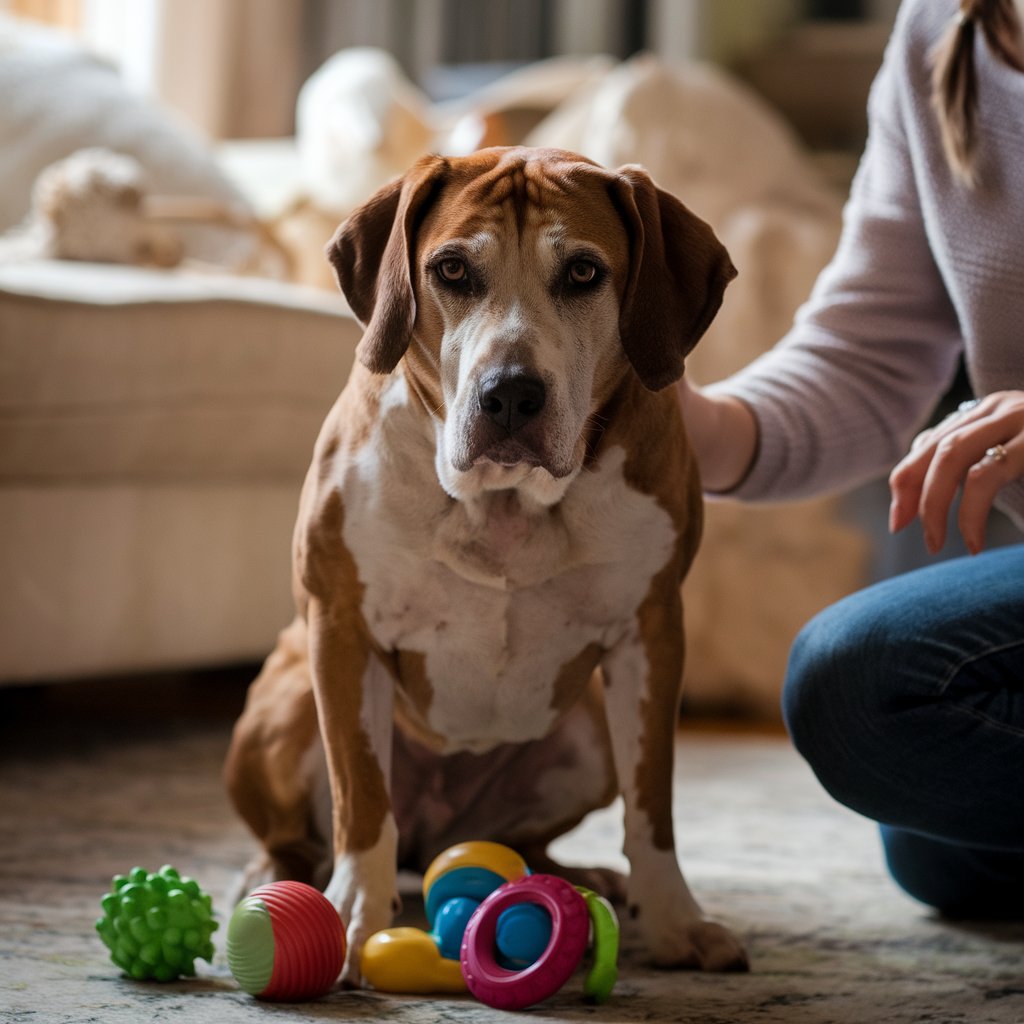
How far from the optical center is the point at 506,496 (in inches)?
54.8

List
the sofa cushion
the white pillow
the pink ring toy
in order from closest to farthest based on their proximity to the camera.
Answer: the pink ring toy < the sofa cushion < the white pillow

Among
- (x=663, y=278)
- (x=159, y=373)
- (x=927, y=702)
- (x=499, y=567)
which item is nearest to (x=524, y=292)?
(x=663, y=278)

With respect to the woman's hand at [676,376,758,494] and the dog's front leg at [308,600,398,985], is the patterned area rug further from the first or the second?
the woman's hand at [676,376,758,494]

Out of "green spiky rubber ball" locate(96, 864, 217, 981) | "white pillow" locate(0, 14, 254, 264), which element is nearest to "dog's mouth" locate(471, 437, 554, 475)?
"green spiky rubber ball" locate(96, 864, 217, 981)

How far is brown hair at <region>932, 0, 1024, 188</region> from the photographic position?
4.99ft

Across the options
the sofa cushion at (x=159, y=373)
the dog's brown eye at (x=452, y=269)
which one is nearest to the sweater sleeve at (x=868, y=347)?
the dog's brown eye at (x=452, y=269)

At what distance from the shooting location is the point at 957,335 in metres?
1.70

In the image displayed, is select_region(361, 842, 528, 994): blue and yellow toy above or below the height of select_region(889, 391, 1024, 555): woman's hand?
below

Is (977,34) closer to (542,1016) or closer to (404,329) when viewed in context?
(404,329)

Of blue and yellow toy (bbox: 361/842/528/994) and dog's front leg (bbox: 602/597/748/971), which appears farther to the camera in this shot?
dog's front leg (bbox: 602/597/748/971)

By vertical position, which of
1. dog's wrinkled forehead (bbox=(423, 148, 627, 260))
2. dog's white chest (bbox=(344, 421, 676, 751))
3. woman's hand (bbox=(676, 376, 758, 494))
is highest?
dog's wrinkled forehead (bbox=(423, 148, 627, 260))

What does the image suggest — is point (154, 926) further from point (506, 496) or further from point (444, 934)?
point (506, 496)

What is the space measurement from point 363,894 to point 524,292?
1.78 feet

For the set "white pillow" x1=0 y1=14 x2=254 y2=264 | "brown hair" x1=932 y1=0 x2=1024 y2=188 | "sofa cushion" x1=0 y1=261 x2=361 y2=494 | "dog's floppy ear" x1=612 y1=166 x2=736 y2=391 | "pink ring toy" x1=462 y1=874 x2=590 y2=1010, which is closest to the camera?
"pink ring toy" x1=462 y1=874 x2=590 y2=1010
